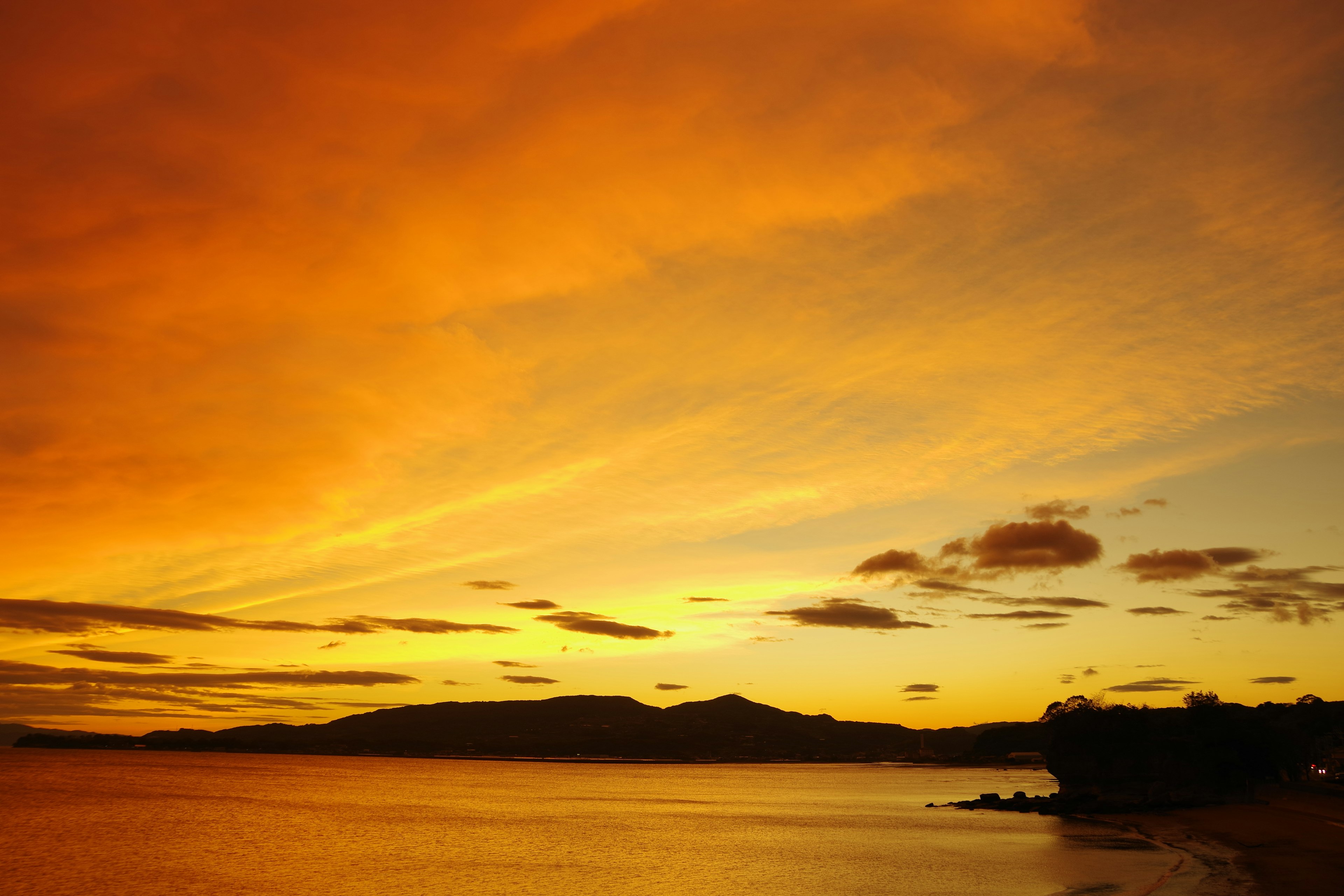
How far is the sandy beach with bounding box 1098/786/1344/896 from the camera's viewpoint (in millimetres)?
44094

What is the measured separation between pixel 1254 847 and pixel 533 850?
5603 cm

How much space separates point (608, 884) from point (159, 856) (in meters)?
38.7

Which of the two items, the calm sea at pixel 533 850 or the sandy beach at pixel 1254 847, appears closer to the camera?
the sandy beach at pixel 1254 847

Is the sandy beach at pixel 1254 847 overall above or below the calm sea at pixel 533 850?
above

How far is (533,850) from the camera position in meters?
80.9

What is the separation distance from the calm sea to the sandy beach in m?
2.78

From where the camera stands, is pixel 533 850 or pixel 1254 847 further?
pixel 533 850

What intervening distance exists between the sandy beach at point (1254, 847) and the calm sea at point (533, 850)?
2780 millimetres

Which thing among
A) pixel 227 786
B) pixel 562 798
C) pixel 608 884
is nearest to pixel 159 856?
pixel 608 884

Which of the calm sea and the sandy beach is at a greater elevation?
the sandy beach

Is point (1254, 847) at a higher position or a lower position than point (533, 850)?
higher

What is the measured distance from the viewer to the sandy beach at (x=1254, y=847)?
44094mm

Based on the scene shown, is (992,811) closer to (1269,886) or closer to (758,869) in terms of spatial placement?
(758,869)

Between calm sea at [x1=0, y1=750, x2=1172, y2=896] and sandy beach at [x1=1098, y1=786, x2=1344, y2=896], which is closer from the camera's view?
sandy beach at [x1=1098, y1=786, x2=1344, y2=896]
